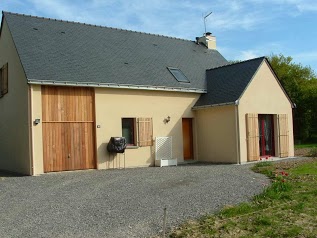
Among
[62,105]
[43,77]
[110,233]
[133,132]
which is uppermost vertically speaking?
[43,77]

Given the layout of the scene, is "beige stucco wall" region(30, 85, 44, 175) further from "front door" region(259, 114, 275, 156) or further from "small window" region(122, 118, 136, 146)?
"front door" region(259, 114, 275, 156)

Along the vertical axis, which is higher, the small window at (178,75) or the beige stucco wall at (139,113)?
the small window at (178,75)

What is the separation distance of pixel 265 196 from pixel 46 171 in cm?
941

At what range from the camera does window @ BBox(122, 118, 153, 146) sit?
18484mm

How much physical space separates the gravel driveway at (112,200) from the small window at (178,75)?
7.41 meters

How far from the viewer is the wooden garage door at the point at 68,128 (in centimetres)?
1605

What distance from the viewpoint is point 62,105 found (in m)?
16.5

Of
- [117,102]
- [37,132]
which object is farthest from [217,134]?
[37,132]

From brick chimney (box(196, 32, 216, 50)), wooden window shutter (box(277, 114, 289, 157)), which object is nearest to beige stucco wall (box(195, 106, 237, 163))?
wooden window shutter (box(277, 114, 289, 157))

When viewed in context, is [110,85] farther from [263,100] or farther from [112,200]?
[112,200]

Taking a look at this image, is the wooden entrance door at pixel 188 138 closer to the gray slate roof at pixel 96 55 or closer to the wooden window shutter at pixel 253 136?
the gray slate roof at pixel 96 55

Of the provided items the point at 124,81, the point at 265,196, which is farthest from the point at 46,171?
the point at 265,196

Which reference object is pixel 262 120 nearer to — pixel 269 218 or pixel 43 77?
pixel 43 77

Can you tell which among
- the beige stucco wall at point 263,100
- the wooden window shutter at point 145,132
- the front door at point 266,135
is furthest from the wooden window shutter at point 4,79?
the front door at point 266,135
